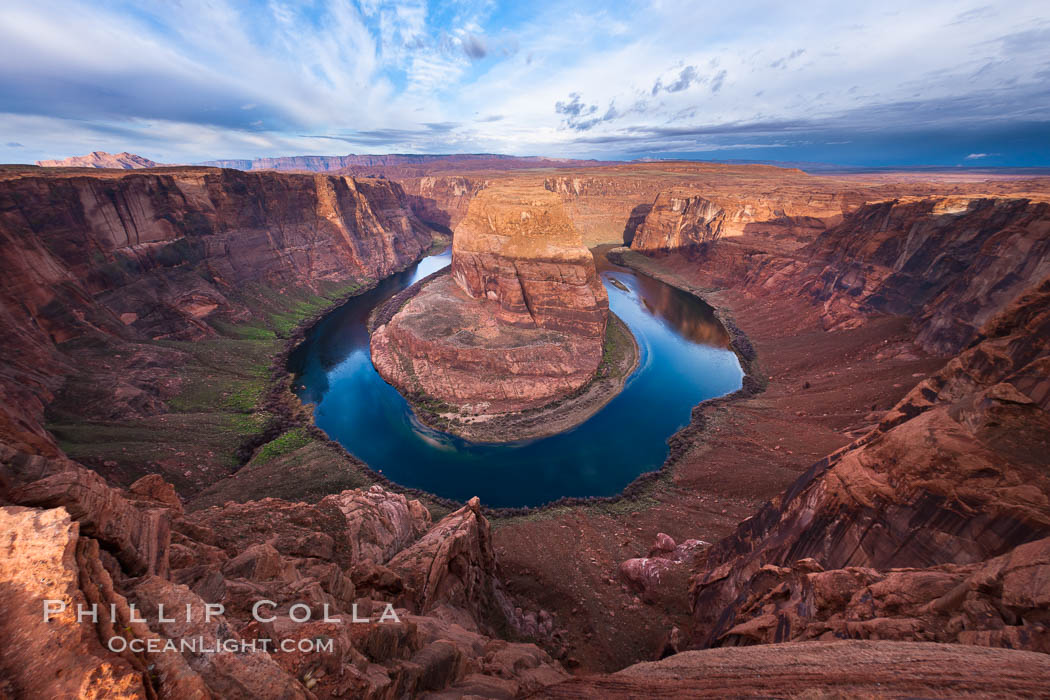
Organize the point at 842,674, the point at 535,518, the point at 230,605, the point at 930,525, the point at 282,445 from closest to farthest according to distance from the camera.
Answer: the point at 842,674 → the point at 230,605 → the point at 930,525 → the point at 535,518 → the point at 282,445

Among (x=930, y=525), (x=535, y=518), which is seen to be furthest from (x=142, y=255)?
(x=930, y=525)

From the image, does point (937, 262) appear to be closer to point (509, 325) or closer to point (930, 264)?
point (930, 264)

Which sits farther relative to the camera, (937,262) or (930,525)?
(937,262)

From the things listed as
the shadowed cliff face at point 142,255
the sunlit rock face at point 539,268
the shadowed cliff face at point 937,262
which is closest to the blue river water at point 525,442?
the sunlit rock face at point 539,268

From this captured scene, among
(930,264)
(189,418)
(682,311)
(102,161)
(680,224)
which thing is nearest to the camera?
(189,418)

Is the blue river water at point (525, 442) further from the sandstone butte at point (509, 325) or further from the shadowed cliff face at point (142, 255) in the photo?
the shadowed cliff face at point (142, 255)

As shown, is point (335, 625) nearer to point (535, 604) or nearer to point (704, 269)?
point (535, 604)
